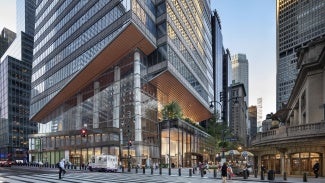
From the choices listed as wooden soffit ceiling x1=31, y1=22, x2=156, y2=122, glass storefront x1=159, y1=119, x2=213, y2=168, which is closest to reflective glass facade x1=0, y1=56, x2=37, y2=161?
wooden soffit ceiling x1=31, y1=22, x2=156, y2=122

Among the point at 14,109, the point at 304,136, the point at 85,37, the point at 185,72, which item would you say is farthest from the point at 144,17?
the point at 14,109

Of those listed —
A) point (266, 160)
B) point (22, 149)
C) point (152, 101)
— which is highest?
point (152, 101)

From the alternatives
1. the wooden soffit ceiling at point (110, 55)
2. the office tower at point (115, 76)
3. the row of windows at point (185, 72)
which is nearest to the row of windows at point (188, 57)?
the office tower at point (115, 76)

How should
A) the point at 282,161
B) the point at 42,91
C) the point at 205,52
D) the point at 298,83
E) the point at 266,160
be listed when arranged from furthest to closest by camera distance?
the point at 205,52 → the point at 42,91 → the point at 298,83 → the point at 266,160 → the point at 282,161

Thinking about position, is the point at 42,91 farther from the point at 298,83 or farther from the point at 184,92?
the point at 298,83

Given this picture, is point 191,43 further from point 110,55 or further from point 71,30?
point 71,30

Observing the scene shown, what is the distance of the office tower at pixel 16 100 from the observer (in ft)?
445

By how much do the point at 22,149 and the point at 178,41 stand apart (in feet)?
309

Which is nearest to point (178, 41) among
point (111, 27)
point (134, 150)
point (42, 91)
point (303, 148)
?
point (111, 27)

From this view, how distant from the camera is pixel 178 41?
76188 mm

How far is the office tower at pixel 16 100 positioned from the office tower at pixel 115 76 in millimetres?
48144

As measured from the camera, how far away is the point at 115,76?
232 ft

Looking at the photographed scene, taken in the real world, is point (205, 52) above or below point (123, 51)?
above

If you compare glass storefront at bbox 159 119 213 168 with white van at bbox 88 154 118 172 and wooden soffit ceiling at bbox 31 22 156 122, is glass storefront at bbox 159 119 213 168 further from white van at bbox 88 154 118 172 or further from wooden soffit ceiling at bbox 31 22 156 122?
white van at bbox 88 154 118 172
